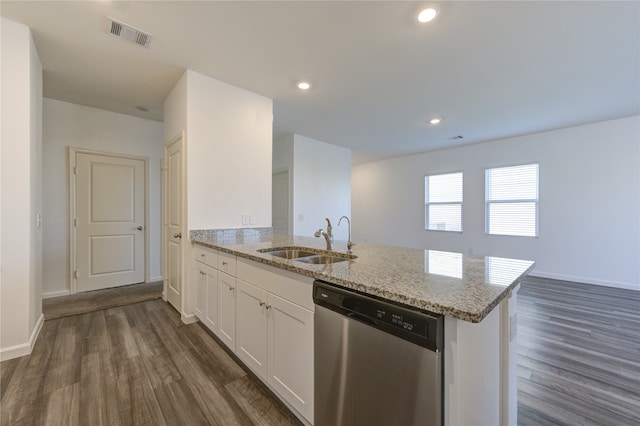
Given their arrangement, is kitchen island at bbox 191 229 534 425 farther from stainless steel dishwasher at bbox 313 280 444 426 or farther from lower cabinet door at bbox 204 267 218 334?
lower cabinet door at bbox 204 267 218 334

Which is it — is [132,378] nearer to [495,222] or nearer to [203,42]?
[203,42]

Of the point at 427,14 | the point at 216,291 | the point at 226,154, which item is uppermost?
the point at 427,14

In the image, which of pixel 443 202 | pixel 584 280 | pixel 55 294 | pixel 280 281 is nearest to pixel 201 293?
pixel 280 281

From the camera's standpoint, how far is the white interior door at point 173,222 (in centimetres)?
294

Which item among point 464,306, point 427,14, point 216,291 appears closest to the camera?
point 464,306

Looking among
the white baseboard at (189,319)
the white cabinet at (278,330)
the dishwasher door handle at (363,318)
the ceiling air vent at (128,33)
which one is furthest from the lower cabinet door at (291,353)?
the ceiling air vent at (128,33)

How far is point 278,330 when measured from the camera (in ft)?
5.19

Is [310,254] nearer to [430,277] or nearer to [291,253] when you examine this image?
[291,253]

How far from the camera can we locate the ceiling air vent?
6.90 feet

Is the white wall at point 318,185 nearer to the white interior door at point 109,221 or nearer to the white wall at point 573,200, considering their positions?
the white wall at point 573,200

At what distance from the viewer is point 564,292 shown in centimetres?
395

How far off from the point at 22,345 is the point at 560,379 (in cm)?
419

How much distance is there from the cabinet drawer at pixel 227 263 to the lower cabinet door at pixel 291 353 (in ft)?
1.90

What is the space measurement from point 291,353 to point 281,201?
4128 millimetres
